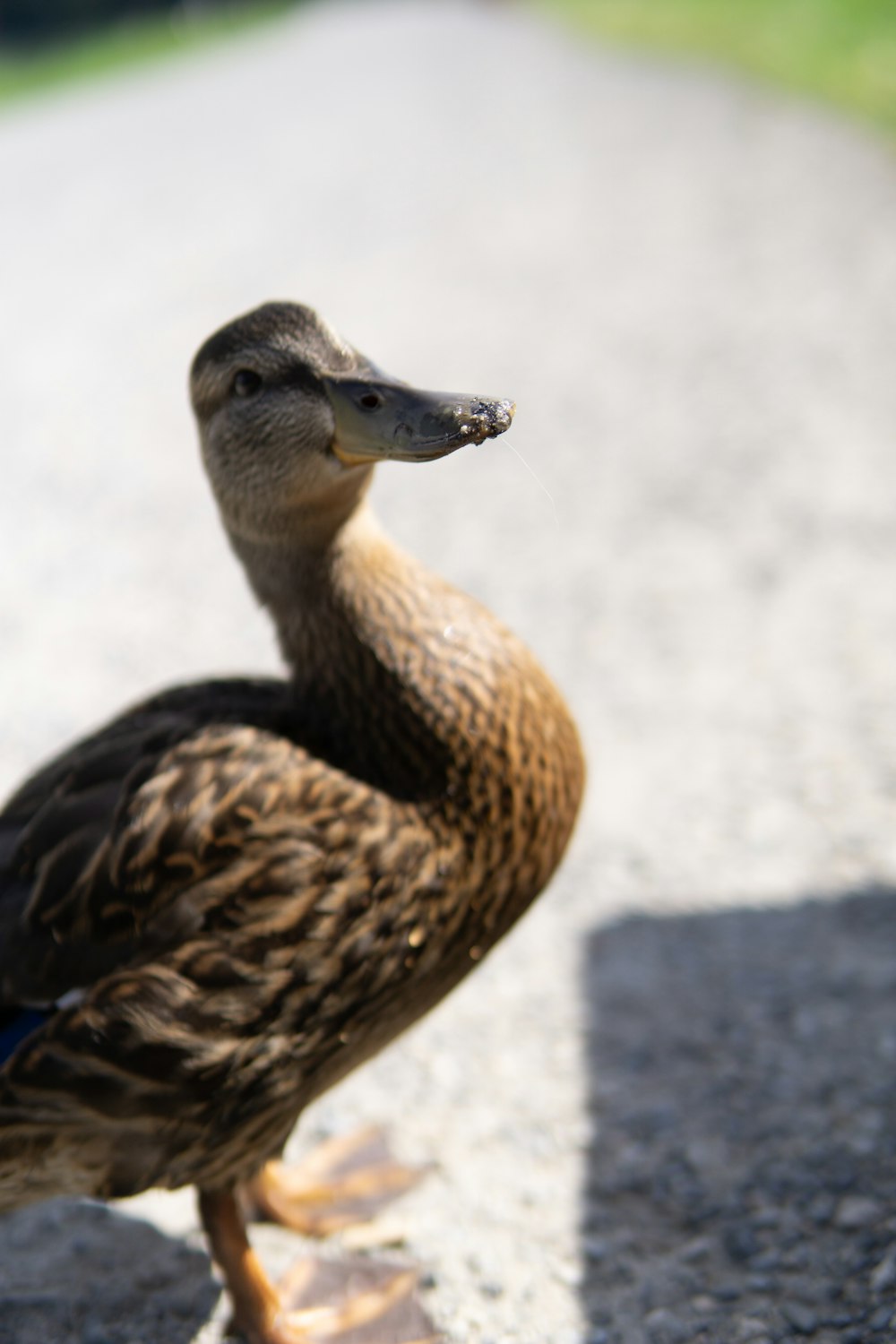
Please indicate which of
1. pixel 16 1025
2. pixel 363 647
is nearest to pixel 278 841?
pixel 363 647

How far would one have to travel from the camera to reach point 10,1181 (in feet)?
7.93

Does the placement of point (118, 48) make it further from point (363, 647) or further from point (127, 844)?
point (127, 844)

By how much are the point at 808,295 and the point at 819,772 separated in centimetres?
503

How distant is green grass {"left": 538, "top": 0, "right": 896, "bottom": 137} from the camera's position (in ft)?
43.1

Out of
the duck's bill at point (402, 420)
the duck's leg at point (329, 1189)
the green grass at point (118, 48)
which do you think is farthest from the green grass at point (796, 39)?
the duck's leg at point (329, 1189)

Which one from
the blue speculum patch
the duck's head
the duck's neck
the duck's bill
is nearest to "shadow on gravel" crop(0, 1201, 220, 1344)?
the blue speculum patch

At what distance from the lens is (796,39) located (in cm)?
1666

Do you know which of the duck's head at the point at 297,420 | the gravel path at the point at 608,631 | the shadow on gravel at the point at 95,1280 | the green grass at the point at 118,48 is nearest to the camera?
the duck's head at the point at 297,420

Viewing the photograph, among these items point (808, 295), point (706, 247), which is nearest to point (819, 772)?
point (808, 295)

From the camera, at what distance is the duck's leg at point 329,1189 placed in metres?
2.94

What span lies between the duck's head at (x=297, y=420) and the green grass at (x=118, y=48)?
71.6 feet

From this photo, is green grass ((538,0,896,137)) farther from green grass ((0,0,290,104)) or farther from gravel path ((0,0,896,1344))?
green grass ((0,0,290,104))

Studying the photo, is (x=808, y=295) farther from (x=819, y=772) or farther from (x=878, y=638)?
(x=819, y=772)

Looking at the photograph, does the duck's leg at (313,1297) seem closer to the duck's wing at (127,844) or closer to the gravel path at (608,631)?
the gravel path at (608,631)
